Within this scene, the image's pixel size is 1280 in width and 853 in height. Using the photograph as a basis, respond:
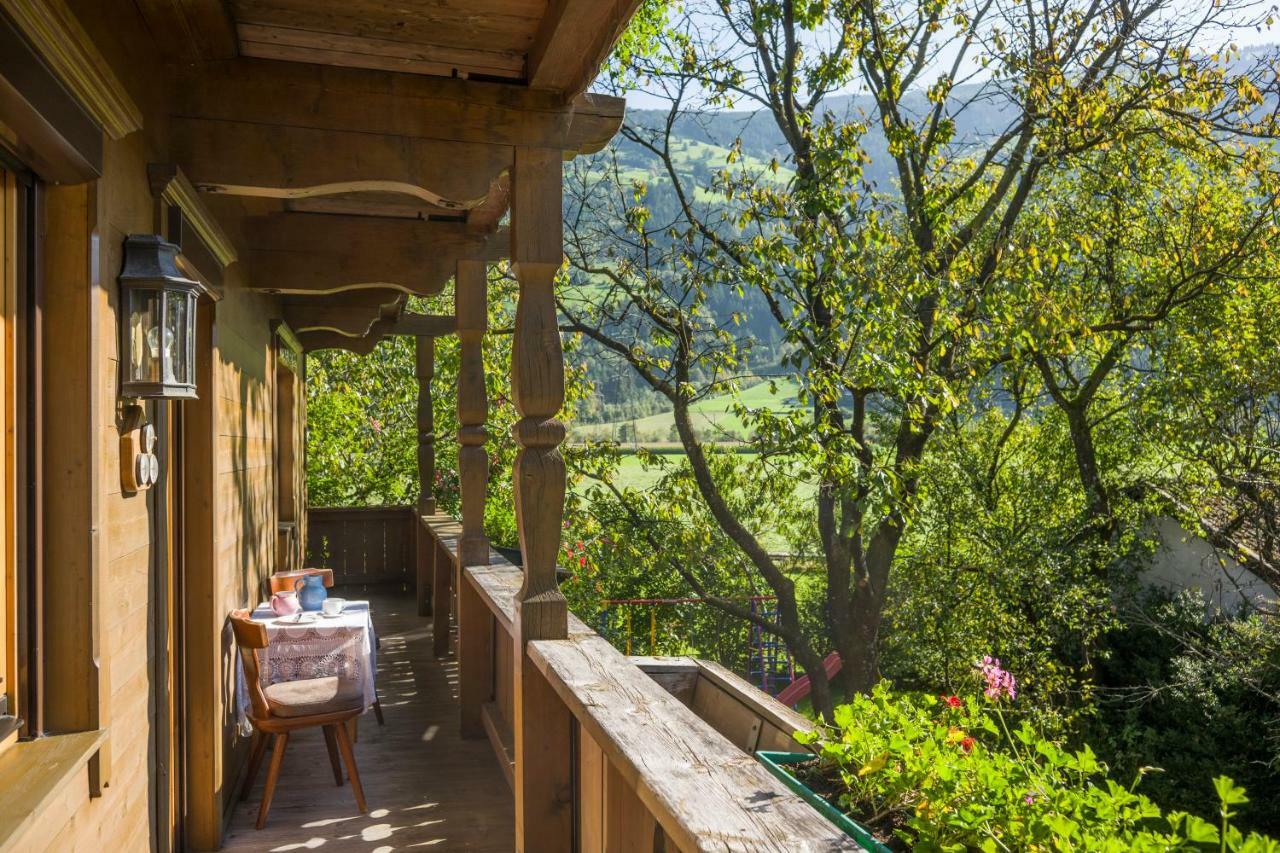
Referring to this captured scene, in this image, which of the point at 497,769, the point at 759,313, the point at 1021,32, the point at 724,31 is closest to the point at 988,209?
the point at 1021,32

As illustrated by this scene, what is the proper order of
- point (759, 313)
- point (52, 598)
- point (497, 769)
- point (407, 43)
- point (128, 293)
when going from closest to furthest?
point (52, 598)
point (128, 293)
point (407, 43)
point (497, 769)
point (759, 313)

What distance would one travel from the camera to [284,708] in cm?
359

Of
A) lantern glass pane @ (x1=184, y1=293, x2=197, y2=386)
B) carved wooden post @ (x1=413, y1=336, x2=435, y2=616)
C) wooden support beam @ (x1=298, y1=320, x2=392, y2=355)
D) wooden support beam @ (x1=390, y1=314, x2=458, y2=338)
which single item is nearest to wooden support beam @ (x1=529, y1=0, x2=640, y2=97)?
lantern glass pane @ (x1=184, y1=293, x2=197, y2=386)

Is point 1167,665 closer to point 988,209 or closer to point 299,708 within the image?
point 988,209

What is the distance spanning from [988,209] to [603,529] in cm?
571

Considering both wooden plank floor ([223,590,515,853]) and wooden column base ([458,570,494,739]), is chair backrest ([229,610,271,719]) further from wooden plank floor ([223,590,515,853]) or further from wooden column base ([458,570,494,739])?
wooden column base ([458,570,494,739])

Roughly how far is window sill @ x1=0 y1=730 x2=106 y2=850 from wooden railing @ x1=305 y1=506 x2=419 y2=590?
788 cm

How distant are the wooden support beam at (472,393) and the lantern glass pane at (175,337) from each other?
2.33 metres

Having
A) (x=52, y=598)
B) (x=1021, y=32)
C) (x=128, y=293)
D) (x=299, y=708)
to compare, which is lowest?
(x=299, y=708)

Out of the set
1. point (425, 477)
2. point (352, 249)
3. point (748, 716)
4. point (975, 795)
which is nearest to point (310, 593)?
point (352, 249)

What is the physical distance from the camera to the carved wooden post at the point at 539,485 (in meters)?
2.74

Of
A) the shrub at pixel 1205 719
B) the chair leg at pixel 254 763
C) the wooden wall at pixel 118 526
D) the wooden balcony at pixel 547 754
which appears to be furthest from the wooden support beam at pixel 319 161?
the shrub at pixel 1205 719

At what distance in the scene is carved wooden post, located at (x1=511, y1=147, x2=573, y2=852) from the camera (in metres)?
2.74

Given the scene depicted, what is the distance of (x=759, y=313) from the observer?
52812 mm
